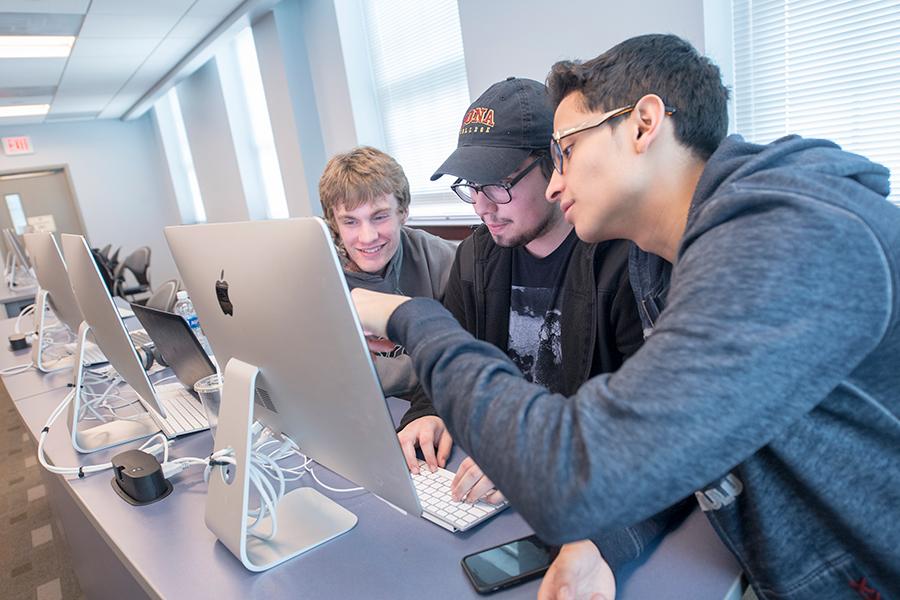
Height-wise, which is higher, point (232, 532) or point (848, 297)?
point (848, 297)

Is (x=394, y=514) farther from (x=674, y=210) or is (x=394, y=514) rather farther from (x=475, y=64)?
(x=475, y=64)

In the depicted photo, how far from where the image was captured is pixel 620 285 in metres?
1.09

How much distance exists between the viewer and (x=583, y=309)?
1.15 meters

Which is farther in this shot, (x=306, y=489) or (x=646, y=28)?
(x=646, y=28)

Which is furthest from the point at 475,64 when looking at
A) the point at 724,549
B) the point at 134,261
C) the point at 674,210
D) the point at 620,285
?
the point at 134,261

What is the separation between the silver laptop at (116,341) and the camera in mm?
1260

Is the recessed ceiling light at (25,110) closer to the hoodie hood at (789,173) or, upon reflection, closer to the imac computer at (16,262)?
the imac computer at (16,262)

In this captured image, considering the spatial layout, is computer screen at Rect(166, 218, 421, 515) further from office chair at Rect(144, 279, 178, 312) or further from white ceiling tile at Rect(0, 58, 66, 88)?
white ceiling tile at Rect(0, 58, 66, 88)

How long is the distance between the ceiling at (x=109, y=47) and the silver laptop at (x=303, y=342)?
4265mm

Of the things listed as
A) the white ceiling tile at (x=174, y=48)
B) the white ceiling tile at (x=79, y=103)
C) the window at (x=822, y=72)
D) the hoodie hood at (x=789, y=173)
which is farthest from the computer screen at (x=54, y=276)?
the white ceiling tile at (x=79, y=103)

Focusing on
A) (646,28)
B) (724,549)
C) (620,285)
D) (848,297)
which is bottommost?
(724,549)

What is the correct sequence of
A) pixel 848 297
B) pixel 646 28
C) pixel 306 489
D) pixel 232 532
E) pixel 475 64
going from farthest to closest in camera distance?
pixel 475 64
pixel 646 28
pixel 306 489
pixel 232 532
pixel 848 297

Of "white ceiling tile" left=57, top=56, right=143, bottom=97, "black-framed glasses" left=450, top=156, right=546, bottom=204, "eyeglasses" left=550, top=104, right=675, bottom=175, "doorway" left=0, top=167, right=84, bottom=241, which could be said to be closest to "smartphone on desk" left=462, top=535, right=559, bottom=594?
"eyeglasses" left=550, top=104, right=675, bottom=175

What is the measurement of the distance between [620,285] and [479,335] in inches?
16.7
